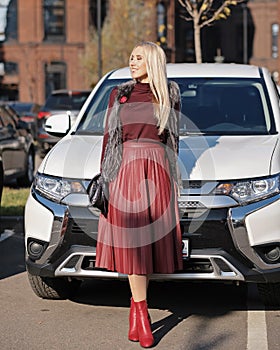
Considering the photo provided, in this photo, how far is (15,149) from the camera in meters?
14.2

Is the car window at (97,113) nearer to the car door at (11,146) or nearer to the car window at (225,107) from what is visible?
the car window at (225,107)

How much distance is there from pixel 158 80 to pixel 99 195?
0.83 meters

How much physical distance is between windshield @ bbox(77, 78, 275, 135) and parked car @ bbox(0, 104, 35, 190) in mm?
6087

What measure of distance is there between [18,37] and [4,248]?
162 feet

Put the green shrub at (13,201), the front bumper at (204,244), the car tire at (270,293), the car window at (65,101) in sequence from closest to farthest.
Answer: the front bumper at (204,244) < the car tire at (270,293) < the green shrub at (13,201) < the car window at (65,101)

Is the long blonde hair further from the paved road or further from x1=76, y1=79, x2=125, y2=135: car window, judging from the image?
x1=76, y1=79, x2=125, y2=135: car window

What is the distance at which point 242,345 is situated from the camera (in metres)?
5.44

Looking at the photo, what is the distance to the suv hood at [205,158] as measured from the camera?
581 centimetres

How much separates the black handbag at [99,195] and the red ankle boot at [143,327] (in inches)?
25.2

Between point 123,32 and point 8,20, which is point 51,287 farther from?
point 8,20

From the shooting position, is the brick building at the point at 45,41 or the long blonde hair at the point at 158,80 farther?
the brick building at the point at 45,41

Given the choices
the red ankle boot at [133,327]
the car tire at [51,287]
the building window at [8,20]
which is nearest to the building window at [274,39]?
the building window at [8,20]

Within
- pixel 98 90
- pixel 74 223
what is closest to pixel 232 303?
pixel 74 223

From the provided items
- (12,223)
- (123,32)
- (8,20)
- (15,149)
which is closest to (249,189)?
(12,223)
